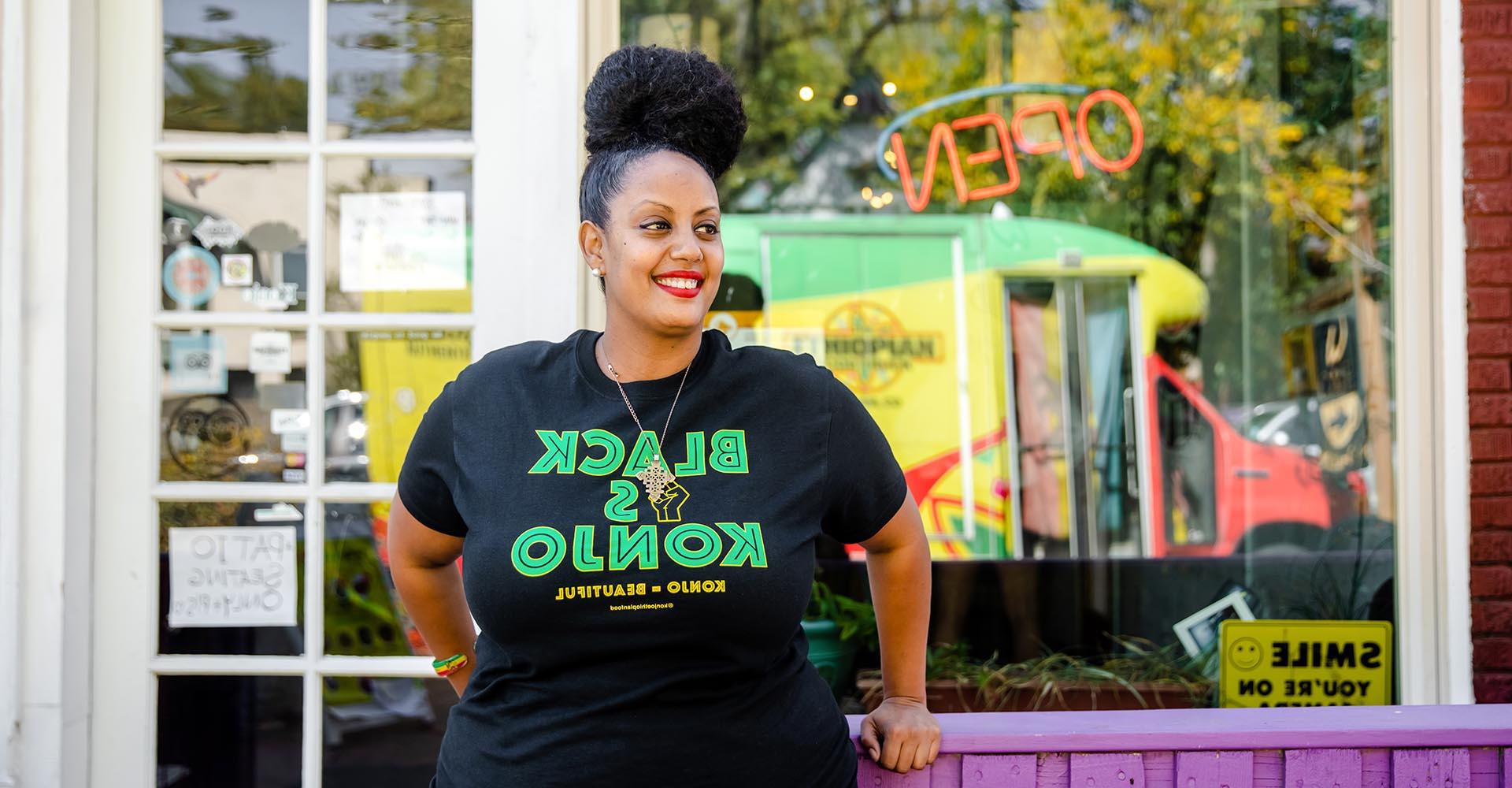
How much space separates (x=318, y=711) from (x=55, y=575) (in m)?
0.66

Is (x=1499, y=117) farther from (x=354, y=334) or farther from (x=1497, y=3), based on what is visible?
(x=354, y=334)

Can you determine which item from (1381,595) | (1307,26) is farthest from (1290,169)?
(1381,595)

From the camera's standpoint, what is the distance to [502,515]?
1598 millimetres

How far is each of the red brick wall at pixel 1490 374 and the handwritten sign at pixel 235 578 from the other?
2.98 metres

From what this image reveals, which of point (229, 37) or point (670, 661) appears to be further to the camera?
point (229, 37)

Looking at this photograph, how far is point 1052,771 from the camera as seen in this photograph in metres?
1.95

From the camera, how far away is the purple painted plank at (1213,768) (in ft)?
6.42

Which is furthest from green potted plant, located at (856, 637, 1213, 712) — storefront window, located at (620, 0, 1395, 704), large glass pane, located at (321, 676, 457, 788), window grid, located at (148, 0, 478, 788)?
window grid, located at (148, 0, 478, 788)

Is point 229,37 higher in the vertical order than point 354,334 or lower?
higher

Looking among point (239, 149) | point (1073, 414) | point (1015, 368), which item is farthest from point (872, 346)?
point (239, 149)

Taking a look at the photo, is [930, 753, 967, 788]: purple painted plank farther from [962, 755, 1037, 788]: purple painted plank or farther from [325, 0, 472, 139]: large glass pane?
[325, 0, 472, 139]: large glass pane

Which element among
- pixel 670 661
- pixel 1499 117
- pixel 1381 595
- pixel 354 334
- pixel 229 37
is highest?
pixel 229 37

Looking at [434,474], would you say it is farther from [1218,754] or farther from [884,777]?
[1218,754]

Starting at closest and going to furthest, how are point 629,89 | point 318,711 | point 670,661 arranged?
point 670,661, point 629,89, point 318,711
